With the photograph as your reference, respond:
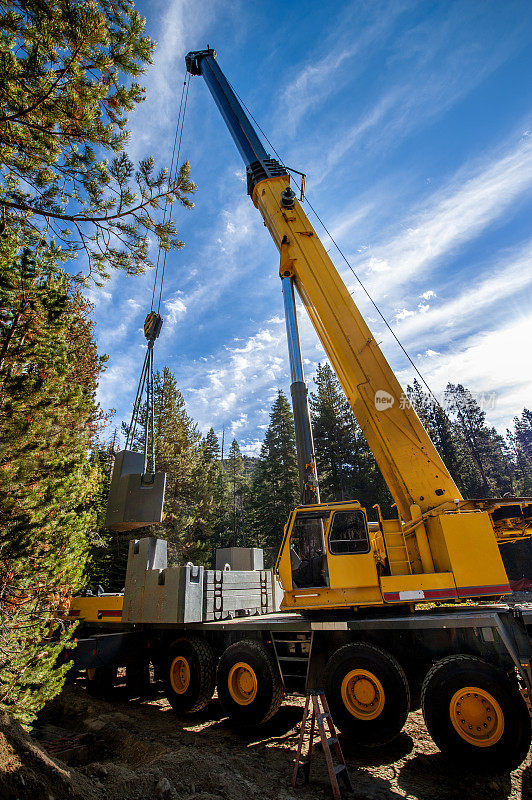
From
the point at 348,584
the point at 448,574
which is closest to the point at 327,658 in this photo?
the point at 348,584

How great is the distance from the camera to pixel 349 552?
18.4ft

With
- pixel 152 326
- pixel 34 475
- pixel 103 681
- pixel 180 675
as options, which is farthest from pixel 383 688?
pixel 152 326

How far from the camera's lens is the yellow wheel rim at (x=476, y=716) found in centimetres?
424

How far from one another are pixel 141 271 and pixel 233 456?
4818 cm

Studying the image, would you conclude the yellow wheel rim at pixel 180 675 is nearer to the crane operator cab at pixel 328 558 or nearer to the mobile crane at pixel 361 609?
the mobile crane at pixel 361 609

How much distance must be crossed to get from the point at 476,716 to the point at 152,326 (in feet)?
25.7

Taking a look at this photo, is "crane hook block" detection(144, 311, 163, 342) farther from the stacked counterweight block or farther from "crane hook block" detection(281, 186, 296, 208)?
the stacked counterweight block

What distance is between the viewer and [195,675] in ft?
22.2

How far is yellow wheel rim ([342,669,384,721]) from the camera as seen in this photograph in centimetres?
491

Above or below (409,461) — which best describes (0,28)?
→ above

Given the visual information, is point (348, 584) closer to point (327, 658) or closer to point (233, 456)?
point (327, 658)

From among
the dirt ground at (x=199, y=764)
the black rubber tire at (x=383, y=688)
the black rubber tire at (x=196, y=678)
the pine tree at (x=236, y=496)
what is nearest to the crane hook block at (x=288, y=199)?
the black rubber tire at (x=383, y=688)

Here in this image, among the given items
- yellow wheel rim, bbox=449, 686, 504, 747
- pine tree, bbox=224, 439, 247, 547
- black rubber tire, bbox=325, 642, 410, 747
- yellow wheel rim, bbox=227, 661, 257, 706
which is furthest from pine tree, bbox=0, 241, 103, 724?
pine tree, bbox=224, 439, 247, 547

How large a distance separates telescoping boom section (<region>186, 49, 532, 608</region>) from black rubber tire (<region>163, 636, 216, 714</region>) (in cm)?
208
